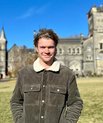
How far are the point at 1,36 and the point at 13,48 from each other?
7.39 meters

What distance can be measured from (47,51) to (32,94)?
584 millimetres

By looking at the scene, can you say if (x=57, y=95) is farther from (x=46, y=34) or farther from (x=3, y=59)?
(x=3, y=59)

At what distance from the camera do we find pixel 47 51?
451cm

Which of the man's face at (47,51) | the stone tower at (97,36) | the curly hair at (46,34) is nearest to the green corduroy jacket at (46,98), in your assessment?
the man's face at (47,51)

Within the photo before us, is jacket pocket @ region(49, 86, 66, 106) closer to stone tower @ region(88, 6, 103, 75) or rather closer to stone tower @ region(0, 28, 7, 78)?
stone tower @ region(88, 6, 103, 75)

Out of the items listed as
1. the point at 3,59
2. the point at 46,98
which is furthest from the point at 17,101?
A: the point at 3,59

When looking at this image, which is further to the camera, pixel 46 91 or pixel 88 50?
pixel 88 50

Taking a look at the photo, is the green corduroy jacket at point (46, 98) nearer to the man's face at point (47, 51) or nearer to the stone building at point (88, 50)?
the man's face at point (47, 51)

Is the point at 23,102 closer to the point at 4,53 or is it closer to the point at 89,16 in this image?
the point at 89,16

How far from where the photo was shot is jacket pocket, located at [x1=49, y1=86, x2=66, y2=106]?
4445mm

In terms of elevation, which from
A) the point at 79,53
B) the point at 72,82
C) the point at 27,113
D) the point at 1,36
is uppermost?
the point at 1,36

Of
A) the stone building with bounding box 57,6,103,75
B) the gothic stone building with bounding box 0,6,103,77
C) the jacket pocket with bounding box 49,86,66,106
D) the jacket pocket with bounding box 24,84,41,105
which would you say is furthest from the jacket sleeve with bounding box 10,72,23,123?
the stone building with bounding box 57,6,103,75

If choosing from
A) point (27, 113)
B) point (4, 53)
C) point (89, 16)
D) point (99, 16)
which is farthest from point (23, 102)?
point (4, 53)

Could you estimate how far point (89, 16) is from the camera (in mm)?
103375
